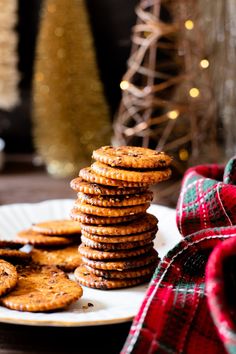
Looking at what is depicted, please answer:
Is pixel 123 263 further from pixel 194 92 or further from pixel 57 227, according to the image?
pixel 194 92

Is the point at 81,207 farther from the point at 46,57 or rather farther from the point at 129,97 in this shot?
the point at 46,57

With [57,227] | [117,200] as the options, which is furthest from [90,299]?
[57,227]

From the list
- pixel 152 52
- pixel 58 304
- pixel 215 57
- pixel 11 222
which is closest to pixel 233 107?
pixel 215 57

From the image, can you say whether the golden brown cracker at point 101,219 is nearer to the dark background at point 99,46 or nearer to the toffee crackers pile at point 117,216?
the toffee crackers pile at point 117,216

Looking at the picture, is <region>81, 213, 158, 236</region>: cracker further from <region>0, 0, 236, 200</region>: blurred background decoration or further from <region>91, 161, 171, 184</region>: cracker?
<region>0, 0, 236, 200</region>: blurred background decoration

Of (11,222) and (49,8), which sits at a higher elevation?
(49,8)

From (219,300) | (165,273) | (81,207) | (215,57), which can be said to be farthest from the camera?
(215,57)
